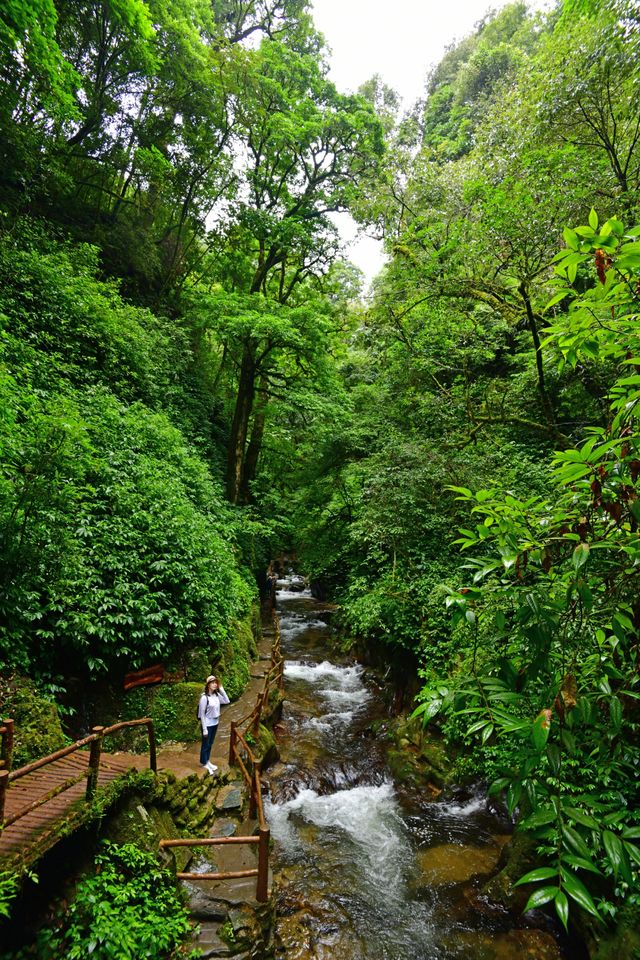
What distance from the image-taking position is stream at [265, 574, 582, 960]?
205 inches

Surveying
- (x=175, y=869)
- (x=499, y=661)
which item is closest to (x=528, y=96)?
(x=499, y=661)

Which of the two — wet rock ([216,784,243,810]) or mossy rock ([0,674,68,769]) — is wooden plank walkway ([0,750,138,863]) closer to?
mossy rock ([0,674,68,769])

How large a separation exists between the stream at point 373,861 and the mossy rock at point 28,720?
358cm

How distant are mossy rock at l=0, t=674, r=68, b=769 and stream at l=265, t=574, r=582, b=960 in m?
3.58

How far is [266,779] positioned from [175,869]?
3.75 m

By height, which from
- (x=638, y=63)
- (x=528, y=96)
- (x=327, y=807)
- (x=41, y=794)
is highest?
(x=528, y=96)

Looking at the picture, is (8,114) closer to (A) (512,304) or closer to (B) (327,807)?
(A) (512,304)

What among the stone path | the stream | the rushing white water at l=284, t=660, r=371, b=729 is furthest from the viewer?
the rushing white water at l=284, t=660, r=371, b=729

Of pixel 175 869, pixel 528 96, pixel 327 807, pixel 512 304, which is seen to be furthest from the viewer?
pixel 512 304

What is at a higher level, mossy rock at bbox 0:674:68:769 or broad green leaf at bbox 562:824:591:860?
broad green leaf at bbox 562:824:591:860

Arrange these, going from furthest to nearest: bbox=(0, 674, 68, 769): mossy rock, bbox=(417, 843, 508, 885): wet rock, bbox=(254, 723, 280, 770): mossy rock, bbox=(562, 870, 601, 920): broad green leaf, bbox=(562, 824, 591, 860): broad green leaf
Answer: bbox=(254, 723, 280, 770): mossy rock → bbox=(417, 843, 508, 885): wet rock → bbox=(0, 674, 68, 769): mossy rock → bbox=(562, 824, 591, 860): broad green leaf → bbox=(562, 870, 601, 920): broad green leaf

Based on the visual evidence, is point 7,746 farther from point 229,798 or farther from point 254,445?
point 254,445

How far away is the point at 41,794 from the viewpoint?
3910 mm

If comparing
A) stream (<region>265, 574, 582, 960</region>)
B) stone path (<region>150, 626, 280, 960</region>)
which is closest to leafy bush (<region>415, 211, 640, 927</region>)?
stone path (<region>150, 626, 280, 960</region>)
